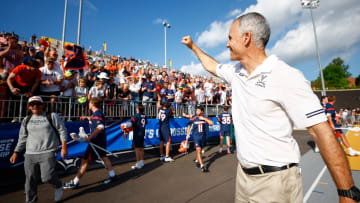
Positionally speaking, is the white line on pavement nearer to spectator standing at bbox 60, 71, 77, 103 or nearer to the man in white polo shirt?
the man in white polo shirt

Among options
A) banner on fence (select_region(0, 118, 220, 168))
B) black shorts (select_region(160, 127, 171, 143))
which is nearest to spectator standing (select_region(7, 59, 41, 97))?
banner on fence (select_region(0, 118, 220, 168))

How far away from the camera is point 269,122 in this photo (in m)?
1.40

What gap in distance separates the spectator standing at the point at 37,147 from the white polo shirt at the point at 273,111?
3.72 meters

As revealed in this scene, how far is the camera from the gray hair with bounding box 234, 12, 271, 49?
1512mm

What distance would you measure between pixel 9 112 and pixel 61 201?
3.32m

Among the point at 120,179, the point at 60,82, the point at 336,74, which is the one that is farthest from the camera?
the point at 336,74

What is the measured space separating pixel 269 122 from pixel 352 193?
0.59 m

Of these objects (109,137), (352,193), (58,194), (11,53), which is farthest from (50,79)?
(352,193)

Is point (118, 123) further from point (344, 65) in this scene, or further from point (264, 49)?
point (344, 65)

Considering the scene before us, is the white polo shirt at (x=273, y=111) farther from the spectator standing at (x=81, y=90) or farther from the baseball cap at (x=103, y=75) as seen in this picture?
the baseball cap at (x=103, y=75)

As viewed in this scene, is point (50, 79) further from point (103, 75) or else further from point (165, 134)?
point (165, 134)

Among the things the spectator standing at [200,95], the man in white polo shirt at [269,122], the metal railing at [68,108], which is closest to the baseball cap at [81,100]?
the metal railing at [68,108]

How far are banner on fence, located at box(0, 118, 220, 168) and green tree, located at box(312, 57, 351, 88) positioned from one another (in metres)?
75.0

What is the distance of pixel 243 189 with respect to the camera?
157cm
